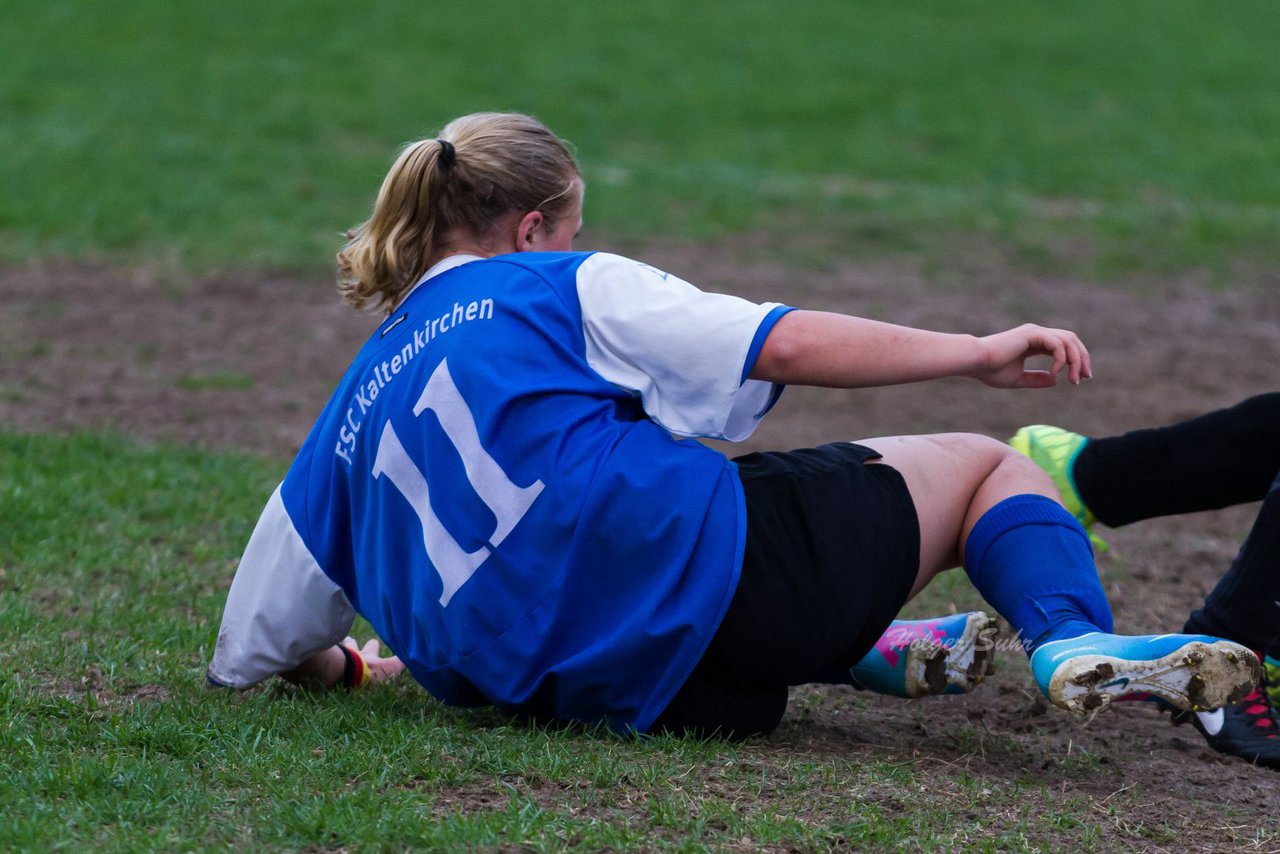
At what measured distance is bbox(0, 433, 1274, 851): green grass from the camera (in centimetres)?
261

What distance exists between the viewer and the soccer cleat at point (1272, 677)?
338 cm

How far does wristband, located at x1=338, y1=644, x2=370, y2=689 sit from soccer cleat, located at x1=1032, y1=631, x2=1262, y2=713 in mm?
1587

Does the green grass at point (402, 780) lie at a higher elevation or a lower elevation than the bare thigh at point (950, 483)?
lower

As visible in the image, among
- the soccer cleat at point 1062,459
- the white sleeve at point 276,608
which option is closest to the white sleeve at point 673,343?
the white sleeve at point 276,608

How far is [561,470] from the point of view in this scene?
113 inches

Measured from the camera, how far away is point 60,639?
12.5ft

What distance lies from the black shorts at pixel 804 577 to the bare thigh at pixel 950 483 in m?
0.05

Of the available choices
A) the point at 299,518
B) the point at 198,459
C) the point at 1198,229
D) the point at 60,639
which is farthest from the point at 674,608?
the point at 1198,229

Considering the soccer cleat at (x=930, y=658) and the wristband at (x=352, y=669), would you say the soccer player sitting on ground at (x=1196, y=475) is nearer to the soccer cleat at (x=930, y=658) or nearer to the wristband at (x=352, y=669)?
the soccer cleat at (x=930, y=658)

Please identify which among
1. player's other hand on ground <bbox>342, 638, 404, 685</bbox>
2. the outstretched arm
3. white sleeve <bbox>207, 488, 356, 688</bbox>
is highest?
the outstretched arm

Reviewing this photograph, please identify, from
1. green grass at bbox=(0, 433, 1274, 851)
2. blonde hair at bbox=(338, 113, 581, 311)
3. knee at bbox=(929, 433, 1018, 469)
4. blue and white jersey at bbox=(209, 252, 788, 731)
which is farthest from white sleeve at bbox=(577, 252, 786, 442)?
green grass at bbox=(0, 433, 1274, 851)

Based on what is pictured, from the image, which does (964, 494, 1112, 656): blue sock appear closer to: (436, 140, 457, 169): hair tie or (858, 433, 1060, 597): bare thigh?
(858, 433, 1060, 597): bare thigh

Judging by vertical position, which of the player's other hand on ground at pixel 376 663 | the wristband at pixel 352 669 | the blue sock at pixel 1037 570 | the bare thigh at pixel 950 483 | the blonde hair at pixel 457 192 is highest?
the blonde hair at pixel 457 192

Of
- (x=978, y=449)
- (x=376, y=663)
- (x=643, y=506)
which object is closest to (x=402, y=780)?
(x=643, y=506)
